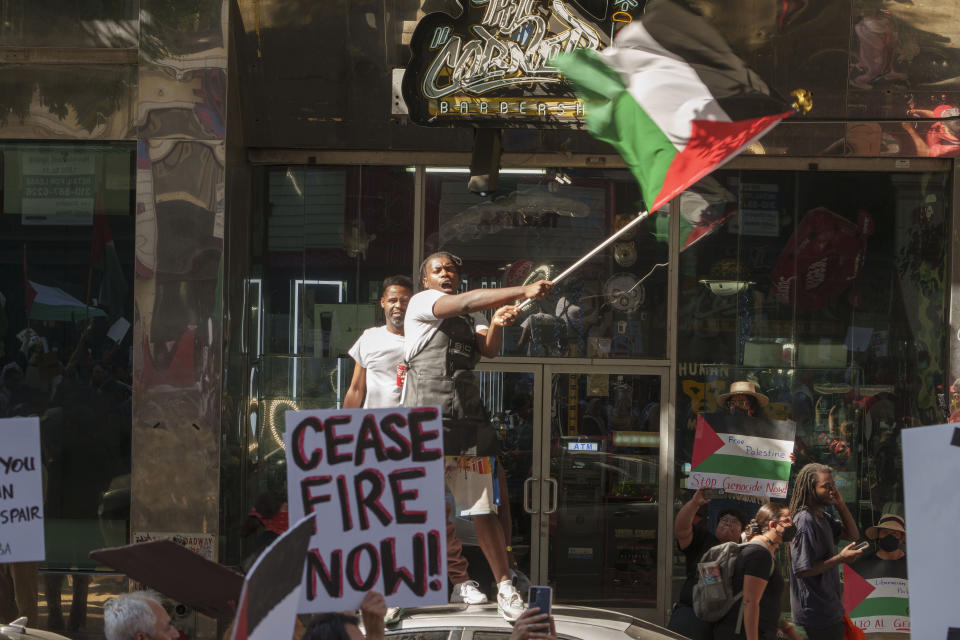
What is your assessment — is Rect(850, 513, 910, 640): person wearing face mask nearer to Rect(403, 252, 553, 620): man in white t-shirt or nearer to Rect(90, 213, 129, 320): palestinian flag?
Rect(403, 252, 553, 620): man in white t-shirt

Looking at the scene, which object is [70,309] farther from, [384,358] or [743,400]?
[743,400]

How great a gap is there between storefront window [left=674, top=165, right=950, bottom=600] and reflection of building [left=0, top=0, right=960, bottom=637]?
0.06 feet

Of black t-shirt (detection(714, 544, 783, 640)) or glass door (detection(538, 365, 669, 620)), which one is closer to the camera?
black t-shirt (detection(714, 544, 783, 640))

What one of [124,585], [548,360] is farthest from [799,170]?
[124,585]

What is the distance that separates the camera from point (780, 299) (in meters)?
9.91

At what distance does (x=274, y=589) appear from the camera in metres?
3.38

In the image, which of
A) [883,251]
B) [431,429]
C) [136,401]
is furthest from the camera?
[883,251]

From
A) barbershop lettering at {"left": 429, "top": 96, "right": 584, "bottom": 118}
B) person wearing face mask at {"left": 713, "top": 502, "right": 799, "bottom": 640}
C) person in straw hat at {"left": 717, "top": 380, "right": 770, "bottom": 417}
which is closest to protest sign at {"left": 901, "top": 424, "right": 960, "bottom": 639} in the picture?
person wearing face mask at {"left": 713, "top": 502, "right": 799, "bottom": 640}

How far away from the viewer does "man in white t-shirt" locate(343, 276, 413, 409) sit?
831 cm

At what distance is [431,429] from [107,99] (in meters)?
6.18

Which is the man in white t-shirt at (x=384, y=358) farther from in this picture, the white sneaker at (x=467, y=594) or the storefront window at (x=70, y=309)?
the storefront window at (x=70, y=309)

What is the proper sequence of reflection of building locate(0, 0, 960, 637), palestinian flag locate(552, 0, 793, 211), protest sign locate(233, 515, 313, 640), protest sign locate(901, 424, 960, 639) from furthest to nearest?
1. reflection of building locate(0, 0, 960, 637)
2. palestinian flag locate(552, 0, 793, 211)
3. protest sign locate(901, 424, 960, 639)
4. protest sign locate(233, 515, 313, 640)

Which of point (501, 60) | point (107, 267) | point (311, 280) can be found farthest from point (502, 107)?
point (107, 267)

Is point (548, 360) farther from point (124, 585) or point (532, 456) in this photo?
point (124, 585)
